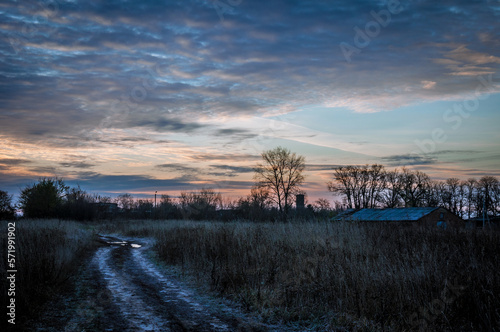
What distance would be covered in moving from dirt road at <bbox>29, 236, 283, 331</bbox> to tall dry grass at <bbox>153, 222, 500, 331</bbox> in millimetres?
780

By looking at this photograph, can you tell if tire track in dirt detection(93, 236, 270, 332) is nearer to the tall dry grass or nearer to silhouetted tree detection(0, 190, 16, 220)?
the tall dry grass

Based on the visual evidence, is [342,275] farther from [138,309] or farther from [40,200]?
[40,200]

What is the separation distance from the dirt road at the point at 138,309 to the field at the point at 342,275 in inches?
21.9

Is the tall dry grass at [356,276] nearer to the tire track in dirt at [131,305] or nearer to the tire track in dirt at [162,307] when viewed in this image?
the tire track in dirt at [162,307]

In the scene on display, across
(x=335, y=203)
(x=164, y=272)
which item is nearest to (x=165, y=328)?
(x=164, y=272)

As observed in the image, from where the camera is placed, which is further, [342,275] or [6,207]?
[6,207]

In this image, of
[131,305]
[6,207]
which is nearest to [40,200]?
[6,207]

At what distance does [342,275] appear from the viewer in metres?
7.52

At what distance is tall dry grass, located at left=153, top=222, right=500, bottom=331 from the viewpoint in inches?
227

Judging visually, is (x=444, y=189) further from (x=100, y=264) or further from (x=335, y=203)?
(x=100, y=264)

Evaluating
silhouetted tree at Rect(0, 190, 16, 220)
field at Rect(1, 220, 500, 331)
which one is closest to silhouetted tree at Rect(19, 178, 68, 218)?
silhouetted tree at Rect(0, 190, 16, 220)

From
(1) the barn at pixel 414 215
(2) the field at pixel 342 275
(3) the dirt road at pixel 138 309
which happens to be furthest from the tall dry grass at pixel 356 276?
(1) the barn at pixel 414 215

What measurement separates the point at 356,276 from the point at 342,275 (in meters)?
0.32

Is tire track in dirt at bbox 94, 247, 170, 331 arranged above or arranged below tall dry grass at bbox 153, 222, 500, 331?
below
